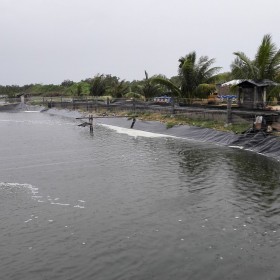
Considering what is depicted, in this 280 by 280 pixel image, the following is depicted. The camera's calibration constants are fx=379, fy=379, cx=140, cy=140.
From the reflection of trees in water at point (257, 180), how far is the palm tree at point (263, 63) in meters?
11.7

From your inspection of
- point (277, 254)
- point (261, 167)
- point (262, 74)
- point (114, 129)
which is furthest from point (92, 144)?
point (277, 254)

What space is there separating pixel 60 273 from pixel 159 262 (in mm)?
2378

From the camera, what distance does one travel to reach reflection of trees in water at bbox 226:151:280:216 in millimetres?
13617

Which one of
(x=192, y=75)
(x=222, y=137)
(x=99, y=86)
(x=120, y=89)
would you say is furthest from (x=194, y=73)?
(x=99, y=86)

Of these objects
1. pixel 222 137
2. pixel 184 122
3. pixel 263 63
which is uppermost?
pixel 263 63

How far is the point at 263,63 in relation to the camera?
31016 mm

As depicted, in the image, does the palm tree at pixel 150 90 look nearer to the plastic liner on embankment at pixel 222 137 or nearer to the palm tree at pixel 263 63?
the plastic liner on embankment at pixel 222 137

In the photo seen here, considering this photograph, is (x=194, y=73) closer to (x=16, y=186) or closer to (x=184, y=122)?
(x=184, y=122)

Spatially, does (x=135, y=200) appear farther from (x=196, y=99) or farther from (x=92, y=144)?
(x=196, y=99)

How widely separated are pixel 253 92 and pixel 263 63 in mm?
2468

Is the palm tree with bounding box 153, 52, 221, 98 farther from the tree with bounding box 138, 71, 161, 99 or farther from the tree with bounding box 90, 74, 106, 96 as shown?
the tree with bounding box 90, 74, 106, 96

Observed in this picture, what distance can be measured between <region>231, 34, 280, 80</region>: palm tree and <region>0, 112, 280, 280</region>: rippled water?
1178cm

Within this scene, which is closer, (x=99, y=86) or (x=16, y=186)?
(x=16, y=186)

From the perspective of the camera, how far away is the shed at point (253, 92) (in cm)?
3014
